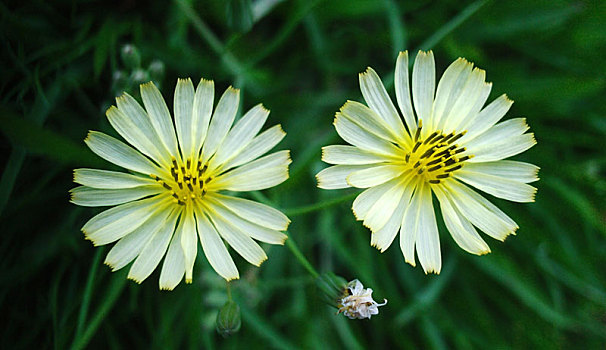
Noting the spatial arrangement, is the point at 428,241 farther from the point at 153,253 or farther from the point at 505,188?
the point at 153,253

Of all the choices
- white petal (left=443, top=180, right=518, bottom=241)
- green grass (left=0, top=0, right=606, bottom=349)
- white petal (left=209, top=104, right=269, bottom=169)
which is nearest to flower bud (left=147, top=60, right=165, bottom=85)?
green grass (left=0, top=0, right=606, bottom=349)


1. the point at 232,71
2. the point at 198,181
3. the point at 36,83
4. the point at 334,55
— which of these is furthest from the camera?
the point at 334,55

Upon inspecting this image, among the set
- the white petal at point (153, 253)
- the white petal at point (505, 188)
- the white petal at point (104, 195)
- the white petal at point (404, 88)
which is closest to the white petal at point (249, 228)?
the white petal at point (153, 253)

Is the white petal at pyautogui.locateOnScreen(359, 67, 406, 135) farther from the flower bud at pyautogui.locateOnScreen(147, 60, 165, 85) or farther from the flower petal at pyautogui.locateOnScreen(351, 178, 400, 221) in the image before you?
the flower bud at pyautogui.locateOnScreen(147, 60, 165, 85)

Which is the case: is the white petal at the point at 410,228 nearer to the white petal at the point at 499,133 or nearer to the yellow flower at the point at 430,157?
the yellow flower at the point at 430,157

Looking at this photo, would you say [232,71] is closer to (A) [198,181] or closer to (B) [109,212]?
(A) [198,181]

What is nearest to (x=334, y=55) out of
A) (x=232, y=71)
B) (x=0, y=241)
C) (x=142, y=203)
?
(x=232, y=71)

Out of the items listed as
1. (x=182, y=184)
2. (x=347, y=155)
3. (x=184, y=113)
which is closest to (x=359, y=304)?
(x=347, y=155)
